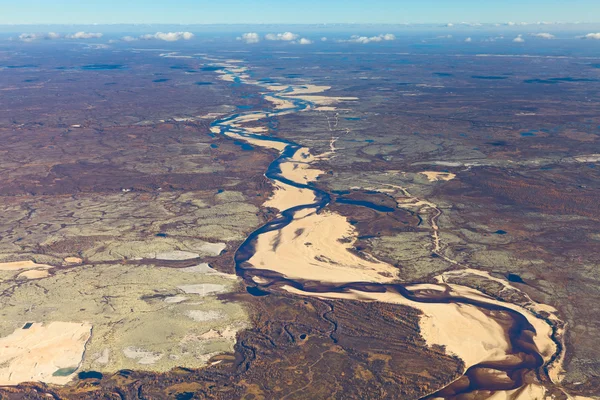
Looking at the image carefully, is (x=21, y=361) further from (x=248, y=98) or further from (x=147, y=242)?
(x=248, y=98)

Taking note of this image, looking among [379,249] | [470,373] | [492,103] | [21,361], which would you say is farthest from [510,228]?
[492,103]

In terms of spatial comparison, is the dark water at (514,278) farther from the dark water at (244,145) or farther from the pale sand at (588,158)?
the dark water at (244,145)

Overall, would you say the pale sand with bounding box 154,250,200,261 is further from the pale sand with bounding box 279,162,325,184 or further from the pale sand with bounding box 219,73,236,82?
the pale sand with bounding box 219,73,236,82

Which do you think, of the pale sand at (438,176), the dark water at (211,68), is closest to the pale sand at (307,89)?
the dark water at (211,68)

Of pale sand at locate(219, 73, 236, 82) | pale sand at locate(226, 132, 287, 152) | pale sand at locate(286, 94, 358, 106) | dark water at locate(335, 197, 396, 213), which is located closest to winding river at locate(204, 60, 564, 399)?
dark water at locate(335, 197, 396, 213)

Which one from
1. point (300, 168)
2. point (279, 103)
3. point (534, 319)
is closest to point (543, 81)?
point (279, 103)

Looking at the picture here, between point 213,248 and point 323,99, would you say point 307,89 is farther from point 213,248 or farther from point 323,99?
point 213,248
